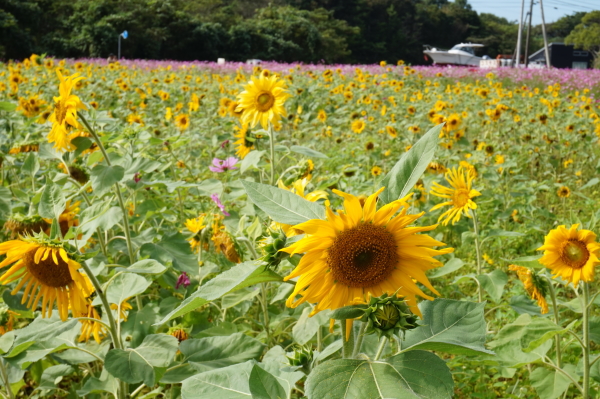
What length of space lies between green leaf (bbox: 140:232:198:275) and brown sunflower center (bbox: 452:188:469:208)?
0.86 m

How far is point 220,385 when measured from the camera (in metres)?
0.70

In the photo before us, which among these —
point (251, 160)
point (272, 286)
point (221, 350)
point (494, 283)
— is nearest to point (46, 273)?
point (221, 350)

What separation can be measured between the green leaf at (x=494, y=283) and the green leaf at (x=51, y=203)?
112 cm

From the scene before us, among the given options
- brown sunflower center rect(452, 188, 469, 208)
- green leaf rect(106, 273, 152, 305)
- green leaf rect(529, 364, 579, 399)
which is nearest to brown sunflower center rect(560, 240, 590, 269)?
green leaf rect(529, 364, 579, 399)

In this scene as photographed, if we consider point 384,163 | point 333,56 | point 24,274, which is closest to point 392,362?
point 24,274

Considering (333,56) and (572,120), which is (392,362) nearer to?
(572,120)

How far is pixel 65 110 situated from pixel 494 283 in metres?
1.25

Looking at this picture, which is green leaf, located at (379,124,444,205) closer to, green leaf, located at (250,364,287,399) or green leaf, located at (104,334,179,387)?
green leaf, located at (250,364,287,399)

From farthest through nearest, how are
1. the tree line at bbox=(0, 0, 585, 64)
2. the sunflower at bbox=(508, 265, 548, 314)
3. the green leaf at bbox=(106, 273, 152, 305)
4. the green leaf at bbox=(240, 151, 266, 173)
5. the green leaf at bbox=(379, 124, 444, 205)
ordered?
1. the tree line at bbox=(0, 0, 585, 64)
2. the green leaf at bbox=(240, 151, 266, 173)
3. the sunflower at bbox=(508, 265, 548, 314)
4. the green leaf at bbox=(106, 273, 152, 305)
5. the green leaf at bbox=(379, 124, 444, 205)

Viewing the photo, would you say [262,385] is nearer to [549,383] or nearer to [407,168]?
[407,168]

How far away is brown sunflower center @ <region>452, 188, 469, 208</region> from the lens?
1.70 m

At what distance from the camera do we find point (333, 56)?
25.8 metres

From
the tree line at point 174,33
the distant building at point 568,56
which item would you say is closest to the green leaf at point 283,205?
the tree line at point 174,33

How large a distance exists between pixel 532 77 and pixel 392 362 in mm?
10710
